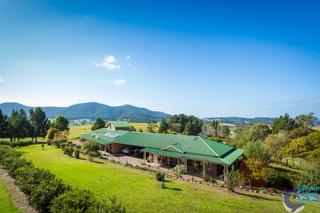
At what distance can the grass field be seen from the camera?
16828mm

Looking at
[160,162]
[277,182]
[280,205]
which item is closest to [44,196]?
[280,205]

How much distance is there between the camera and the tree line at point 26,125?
6067 cm

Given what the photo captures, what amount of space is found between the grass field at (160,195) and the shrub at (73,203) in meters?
5.14

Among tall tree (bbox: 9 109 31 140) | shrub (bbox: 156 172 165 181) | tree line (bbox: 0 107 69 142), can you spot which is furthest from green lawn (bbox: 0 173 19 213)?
tall tree (bbox: 9 109 31 140)

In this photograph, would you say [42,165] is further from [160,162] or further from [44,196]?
[44,196]

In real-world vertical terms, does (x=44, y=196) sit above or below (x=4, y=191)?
above

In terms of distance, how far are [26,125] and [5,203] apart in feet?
191

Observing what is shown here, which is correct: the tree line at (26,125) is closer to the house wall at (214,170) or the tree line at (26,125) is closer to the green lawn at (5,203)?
the green lawn at (5,203)

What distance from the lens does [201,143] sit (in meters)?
32.5

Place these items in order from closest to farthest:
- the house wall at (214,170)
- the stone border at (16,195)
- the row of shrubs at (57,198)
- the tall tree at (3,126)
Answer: the row of shrubs at (57,198), the stone border at (16,195), the house wall at (214,170), the tall tree at (3,126)

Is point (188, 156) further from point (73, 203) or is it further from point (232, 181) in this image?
point (73, 203)

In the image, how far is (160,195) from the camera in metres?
19.5

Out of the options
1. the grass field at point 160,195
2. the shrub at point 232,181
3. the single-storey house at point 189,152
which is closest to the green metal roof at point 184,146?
the single-storey house at point 189,152

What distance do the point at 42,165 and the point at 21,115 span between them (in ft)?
149
